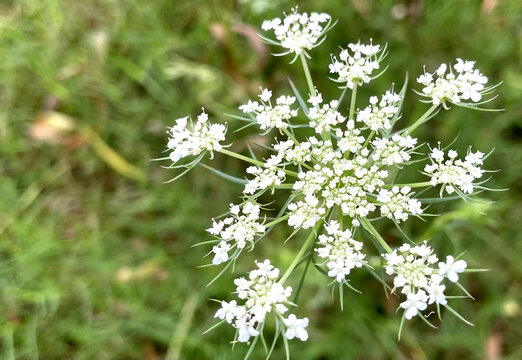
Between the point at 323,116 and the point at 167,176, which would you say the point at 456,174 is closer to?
the point at 323,116

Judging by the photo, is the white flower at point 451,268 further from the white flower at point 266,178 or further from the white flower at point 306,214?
the white flower at point 266,178

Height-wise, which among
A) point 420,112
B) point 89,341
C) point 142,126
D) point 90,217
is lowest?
point 89,341

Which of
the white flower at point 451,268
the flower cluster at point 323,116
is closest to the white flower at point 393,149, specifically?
the flower cluster at point 323,116

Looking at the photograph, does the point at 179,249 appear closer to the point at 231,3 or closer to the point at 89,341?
the point at 89,341

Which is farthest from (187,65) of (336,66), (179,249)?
(336,66)

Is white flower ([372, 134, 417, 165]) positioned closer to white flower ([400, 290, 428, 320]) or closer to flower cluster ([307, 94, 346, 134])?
flower cluster ([307, 94, 346, 134])

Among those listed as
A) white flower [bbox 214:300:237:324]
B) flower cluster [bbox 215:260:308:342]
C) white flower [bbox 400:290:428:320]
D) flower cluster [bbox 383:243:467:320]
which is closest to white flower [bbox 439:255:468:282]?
flower cluster [bbox 383:243:467:320]

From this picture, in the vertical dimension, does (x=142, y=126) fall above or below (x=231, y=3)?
below
